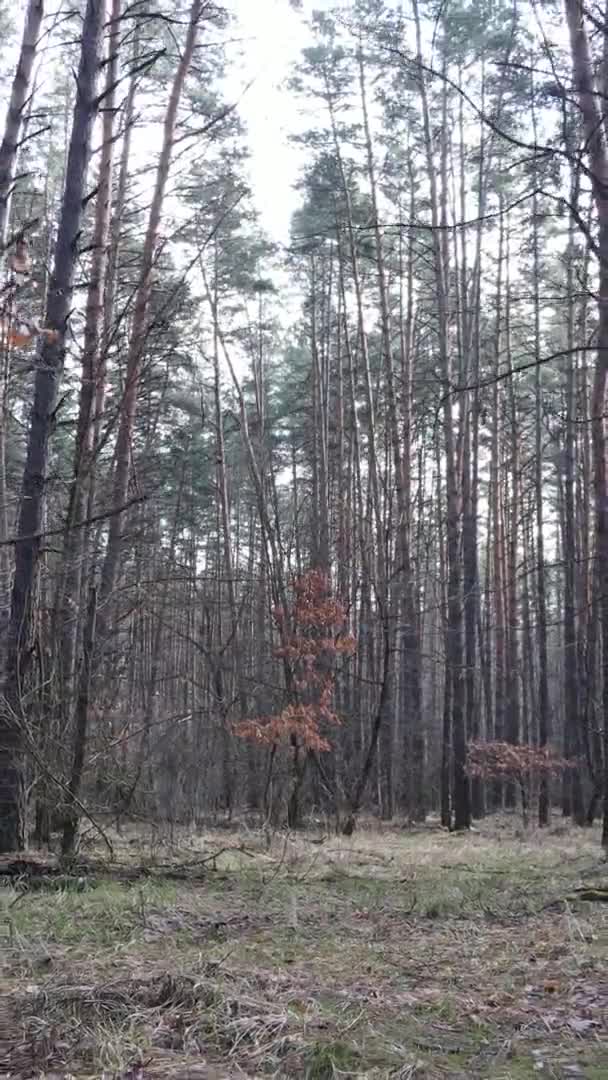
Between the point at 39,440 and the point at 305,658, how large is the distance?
541 centimetres

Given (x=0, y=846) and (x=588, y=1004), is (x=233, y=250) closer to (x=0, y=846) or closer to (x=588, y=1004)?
(x=0, y=846)

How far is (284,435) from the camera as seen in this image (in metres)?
26.1

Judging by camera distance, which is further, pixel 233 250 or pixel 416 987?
pixel 233 250

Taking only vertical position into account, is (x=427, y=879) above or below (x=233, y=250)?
below

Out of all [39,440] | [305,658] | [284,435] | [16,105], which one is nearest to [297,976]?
[39,440]

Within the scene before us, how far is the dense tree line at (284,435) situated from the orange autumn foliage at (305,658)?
1.6 inches

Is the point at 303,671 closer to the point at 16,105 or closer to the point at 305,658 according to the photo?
the point at 305,658

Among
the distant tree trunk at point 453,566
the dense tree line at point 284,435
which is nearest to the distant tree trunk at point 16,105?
the dense tree line at point 284,435

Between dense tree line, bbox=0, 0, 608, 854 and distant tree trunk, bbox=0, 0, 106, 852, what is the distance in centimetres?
2

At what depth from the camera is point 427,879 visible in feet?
21.3

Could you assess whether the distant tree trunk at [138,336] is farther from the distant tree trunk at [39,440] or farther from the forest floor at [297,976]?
the forest floor at [297,976]

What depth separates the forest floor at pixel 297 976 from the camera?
8.19ft

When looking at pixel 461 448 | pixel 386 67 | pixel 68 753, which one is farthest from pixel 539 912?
pixel 386 67

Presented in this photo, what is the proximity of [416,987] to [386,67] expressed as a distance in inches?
637
